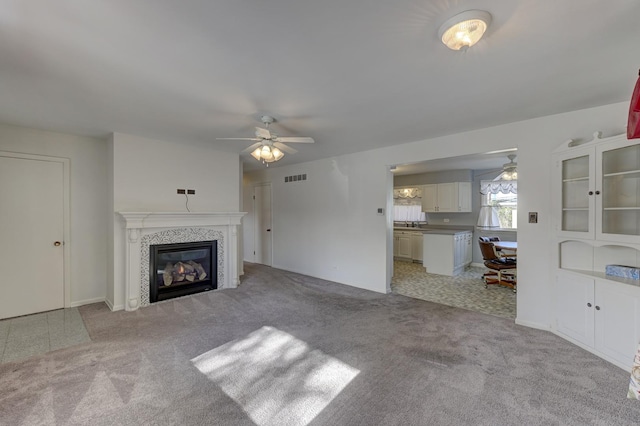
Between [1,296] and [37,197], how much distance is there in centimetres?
132

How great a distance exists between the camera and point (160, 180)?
4.30 m

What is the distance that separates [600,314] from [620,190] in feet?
3.98

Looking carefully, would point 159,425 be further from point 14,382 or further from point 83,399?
point 14,382

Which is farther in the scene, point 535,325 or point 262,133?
point 535,325

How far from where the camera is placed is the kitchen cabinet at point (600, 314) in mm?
2354

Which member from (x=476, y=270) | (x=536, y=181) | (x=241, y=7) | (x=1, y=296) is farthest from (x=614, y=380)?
(x=1, y=296)

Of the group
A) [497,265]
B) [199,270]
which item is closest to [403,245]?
[497,265]

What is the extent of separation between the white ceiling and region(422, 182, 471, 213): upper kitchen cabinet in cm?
398

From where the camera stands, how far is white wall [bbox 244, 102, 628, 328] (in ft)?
10.4

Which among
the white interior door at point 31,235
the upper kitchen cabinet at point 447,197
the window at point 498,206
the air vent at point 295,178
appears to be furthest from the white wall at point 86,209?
the window at point 498,206

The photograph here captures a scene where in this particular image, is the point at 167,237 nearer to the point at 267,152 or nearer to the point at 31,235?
the point at 31,235

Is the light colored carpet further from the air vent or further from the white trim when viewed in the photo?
the air vent

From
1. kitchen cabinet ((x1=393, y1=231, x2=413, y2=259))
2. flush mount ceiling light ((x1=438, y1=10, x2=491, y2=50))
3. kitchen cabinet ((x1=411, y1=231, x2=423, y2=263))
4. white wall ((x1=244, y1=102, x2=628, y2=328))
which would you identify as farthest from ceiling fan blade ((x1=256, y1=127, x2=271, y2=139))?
kitchen cabinet ((x1=393, y1=231, x2=413, y2=259))

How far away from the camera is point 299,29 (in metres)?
1.67
